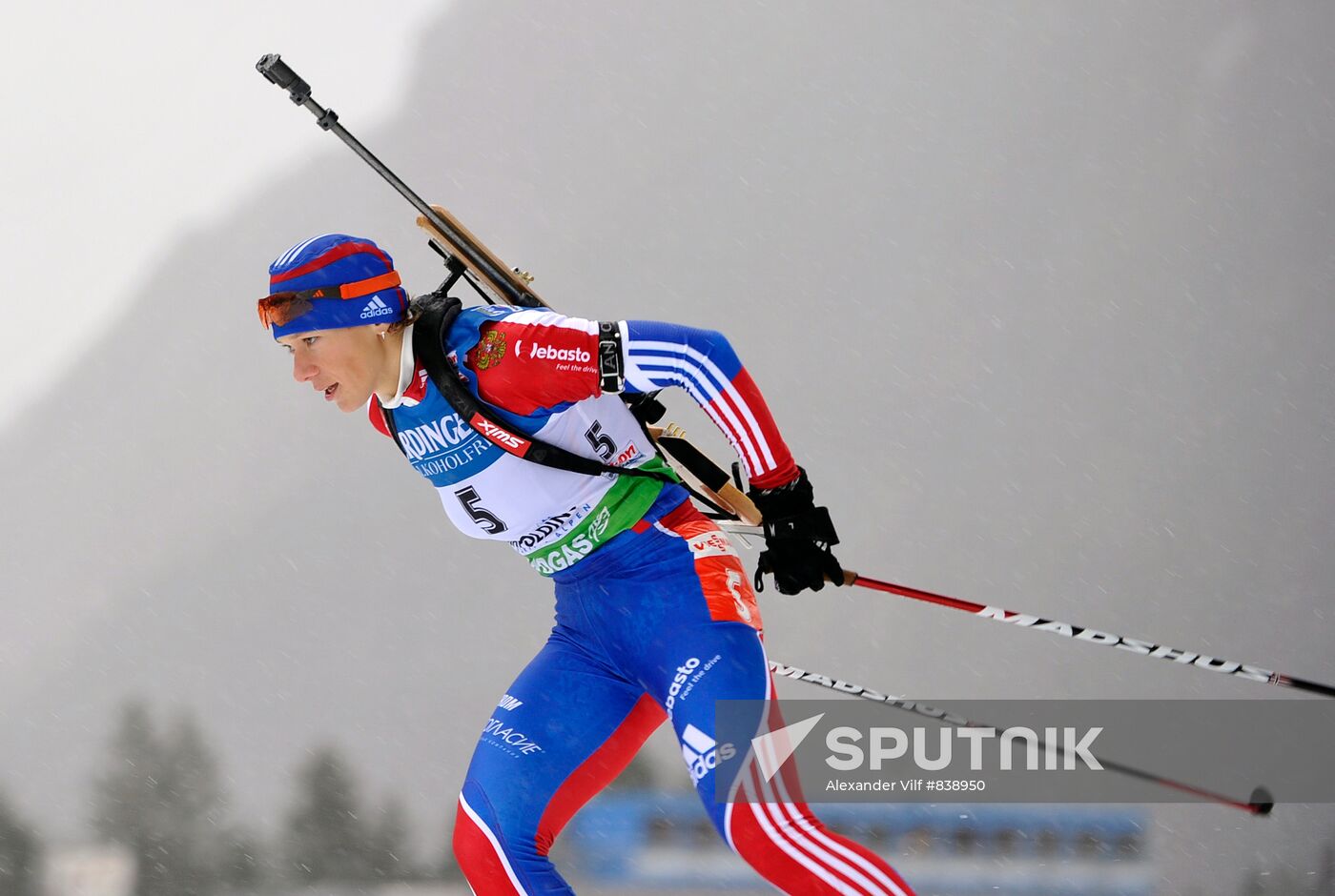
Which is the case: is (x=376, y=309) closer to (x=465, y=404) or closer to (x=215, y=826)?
(x=465, y=404)

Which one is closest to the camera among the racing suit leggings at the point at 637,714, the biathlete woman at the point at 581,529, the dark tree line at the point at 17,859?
the racing suit leggings at the point at 637,714

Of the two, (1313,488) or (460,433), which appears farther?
(1313,488)

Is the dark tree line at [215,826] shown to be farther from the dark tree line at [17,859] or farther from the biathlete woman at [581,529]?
the biathlete woman at [581,529]

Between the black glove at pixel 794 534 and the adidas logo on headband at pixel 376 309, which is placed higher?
the black glove at pixel 794 534

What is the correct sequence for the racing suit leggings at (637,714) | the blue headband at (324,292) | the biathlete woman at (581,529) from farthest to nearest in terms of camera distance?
the blue headband at (324,292)
the biathlete woman at (581,529)
the racing suit leggings at (637,714)

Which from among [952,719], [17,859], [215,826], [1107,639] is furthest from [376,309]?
[17,859]

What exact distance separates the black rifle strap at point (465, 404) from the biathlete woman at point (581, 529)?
0.02 metres

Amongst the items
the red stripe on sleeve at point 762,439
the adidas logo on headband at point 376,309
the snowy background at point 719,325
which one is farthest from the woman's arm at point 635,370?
the snowy background at point 719,325

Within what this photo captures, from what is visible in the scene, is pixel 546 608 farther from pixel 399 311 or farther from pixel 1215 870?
pixel 399 311

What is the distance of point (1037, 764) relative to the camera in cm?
646

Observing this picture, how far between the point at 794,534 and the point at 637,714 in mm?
457

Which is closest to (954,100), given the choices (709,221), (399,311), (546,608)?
(709,221)

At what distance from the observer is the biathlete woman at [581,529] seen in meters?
Result: 2.01

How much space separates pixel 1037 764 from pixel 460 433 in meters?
5.17
